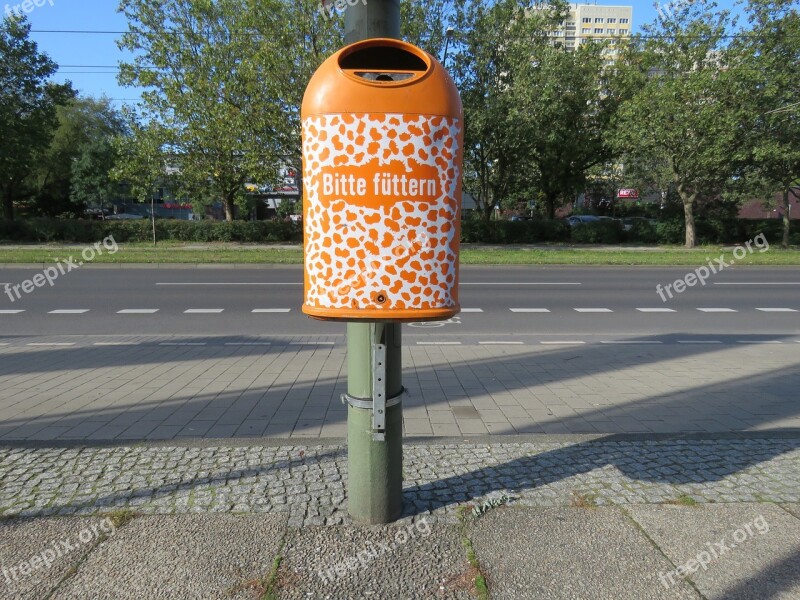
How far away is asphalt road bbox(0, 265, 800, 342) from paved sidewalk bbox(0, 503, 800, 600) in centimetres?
527

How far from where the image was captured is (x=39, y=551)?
262 cm

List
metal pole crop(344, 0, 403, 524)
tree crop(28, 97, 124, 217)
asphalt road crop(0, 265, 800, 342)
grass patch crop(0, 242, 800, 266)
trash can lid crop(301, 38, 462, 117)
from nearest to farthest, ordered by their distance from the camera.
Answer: trash can lid crop(301, 38, 462, 117) < metal pole crop(344, 0, 403, 524) < asphalt road crop(0, 265, 800, 342) < grass patch crop(0, 242, 800, 266) < tree crop(28, 97, 124, 217)

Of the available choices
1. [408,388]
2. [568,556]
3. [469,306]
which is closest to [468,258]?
[469,306]

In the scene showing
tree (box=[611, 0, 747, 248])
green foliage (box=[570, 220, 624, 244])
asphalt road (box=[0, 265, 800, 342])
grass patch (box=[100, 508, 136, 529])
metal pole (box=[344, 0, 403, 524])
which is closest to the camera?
metal pole (box=[344, 0, 403, 524])

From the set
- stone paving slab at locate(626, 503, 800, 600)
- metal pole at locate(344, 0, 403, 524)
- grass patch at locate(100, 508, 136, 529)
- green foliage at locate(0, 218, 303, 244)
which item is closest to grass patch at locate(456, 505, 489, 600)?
metal pole at locate(344, 0, 403, 524)

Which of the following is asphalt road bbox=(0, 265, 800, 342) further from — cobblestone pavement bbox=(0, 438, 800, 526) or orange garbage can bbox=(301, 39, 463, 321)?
orange garbage can bbox=(301, 39, 463, 321)

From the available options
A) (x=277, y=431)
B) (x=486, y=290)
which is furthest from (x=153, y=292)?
(x=277, y=431)

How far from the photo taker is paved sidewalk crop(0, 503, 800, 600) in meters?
2.37

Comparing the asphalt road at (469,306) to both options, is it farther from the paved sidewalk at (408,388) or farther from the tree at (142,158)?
the tree at (142,158)

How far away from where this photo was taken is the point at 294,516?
2934 mm

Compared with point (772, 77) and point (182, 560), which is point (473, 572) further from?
point (772, 77)

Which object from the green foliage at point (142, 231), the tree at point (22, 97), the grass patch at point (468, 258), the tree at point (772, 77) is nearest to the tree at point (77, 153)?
the tree at point (22, 97)

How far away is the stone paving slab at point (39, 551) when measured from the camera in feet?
7.84

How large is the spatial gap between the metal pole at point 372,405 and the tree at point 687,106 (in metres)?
23.2
